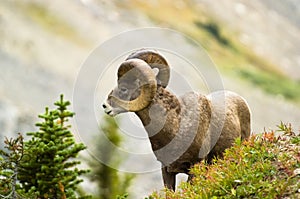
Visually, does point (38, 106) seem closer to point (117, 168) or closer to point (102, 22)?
point (102, 22)

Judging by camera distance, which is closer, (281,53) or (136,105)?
(136,105)

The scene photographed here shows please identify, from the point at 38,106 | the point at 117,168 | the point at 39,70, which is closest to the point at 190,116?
the point at 117,168

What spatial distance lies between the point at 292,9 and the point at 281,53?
480cm

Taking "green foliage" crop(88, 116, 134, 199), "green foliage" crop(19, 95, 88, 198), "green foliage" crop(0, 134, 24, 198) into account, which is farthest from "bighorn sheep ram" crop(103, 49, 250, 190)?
"green foliage" crop(88, 116, 134, 199)

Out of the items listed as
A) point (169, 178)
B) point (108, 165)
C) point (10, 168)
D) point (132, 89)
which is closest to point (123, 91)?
point (132, 89)

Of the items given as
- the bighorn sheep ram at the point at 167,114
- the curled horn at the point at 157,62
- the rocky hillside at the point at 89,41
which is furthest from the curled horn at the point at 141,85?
the rocky hillside at the point at 89,41

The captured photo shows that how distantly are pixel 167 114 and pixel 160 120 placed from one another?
0.12 metres

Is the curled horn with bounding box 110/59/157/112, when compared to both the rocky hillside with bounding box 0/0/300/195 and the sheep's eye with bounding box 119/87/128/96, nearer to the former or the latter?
the sheep's eye with bounding box 119/87/128/96

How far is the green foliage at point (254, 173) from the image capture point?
20.3 ft

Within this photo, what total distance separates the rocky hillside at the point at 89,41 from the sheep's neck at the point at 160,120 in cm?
816

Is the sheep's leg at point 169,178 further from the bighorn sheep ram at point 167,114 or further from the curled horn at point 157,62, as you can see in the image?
the curled horn at point 157,62

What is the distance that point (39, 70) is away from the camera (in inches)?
940

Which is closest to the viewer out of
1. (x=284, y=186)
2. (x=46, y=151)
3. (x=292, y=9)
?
(x=284, y=186)

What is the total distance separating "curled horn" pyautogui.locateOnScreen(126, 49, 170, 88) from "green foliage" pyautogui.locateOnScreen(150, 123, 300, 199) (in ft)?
3.83
